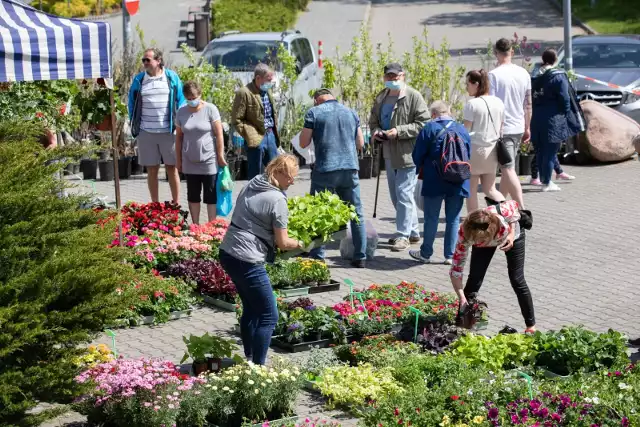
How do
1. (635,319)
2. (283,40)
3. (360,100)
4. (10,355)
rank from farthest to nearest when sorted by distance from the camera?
1. (283,40)
2. (360,100)
3. (635,319)
4. (10,355)


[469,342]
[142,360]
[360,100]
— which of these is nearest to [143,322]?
[142,360]

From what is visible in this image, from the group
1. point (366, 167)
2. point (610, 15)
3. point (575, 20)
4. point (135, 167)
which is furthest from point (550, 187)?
point (610, 15)

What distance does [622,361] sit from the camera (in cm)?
790

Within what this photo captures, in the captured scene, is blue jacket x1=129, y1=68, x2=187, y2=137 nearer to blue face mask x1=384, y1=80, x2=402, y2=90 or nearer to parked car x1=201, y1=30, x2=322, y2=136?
blue face mask x1=384, y1=80, x2=402, y2=90

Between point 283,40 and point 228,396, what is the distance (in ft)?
45.7

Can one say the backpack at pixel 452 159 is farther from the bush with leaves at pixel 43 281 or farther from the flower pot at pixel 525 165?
the flower pot at pixel 525 165

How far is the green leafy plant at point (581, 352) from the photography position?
790 centimetres

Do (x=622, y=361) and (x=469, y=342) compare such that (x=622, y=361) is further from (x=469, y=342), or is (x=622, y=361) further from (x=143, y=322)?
(x=143, y=322)

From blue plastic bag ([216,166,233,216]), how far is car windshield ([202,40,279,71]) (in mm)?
7022

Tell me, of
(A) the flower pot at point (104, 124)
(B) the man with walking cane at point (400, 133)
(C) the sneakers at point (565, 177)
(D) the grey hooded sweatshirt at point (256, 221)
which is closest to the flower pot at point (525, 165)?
(C) the sneakers at point (565, 177)

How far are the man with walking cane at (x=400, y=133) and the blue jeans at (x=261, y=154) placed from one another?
1.37 metres

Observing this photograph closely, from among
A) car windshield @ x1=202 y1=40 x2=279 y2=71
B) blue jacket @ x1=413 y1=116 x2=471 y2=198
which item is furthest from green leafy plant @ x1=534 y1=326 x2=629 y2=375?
car windshield @ x1=202 y1=40 x2=279 y2=71

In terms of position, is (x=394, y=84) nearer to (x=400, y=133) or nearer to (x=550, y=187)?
(x=400, y=133)

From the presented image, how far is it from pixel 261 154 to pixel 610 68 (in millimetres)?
8800
